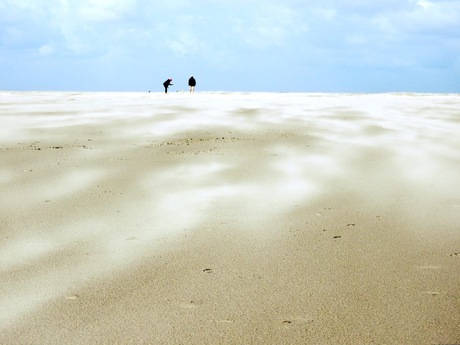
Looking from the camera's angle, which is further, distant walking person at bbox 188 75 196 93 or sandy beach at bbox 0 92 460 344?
distant walking person at bbox 188 75 196 93

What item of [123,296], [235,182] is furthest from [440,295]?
[235,182]

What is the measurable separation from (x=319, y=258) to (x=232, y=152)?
294 cm

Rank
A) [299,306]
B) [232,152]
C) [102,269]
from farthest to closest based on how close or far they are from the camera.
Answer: [232,152] < [102,269] < [299,306]

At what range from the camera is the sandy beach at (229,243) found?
2215mm

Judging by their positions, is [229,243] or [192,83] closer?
[229,243]

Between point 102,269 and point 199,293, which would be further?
point 102,269

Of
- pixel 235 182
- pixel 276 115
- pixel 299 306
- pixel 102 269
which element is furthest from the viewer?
pixel 276 115

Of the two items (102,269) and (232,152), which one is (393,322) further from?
(232,152)

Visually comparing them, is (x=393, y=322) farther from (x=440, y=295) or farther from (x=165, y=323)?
(x=165, y=323)

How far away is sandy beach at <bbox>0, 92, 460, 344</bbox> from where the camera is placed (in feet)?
7.27

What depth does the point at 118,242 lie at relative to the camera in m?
3.16

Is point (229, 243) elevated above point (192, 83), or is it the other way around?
point (229, 243)

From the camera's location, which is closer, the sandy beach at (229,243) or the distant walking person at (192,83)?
the sandy beach at (229,243)

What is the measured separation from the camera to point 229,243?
10.3 ft
